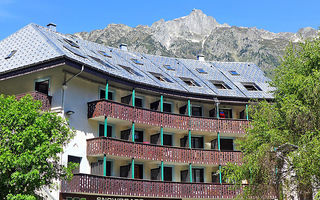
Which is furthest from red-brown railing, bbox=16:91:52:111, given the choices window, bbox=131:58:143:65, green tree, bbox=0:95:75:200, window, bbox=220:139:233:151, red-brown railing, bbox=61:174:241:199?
window, bbox=220:139:233:151

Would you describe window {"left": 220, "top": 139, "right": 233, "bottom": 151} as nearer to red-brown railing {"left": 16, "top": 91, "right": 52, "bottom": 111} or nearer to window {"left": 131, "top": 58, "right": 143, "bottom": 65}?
window {"left": 131, "top": 58, "right": 143, "bottom": 65}

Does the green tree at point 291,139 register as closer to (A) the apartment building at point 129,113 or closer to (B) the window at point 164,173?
(A) the apartment building at point 129,113

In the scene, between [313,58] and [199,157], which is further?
[199,157]

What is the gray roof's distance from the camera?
29.4 m

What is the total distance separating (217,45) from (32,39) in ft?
544

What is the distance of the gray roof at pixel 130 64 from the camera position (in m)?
29.4

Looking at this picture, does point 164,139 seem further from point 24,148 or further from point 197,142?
point 24,148

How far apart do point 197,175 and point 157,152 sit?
5.27 m

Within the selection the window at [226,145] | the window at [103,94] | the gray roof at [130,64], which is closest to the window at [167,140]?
the gray roof at [130,64]

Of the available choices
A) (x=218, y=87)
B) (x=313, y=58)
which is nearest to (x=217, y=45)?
(x=218, y=87)

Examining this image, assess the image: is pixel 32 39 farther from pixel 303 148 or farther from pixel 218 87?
pixel 303 148

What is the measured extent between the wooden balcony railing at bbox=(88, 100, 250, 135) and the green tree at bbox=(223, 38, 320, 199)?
22.5ft

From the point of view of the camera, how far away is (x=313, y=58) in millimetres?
26000

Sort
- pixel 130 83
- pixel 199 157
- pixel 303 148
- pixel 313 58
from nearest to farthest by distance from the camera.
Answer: pixel 303 148, pixel 313 58, pixel 130 83, pixel 199 157
